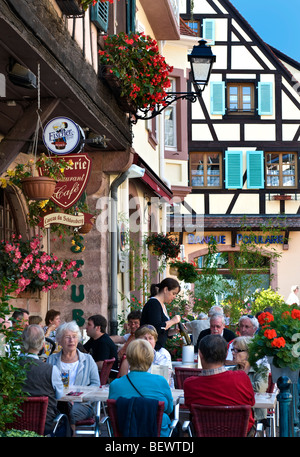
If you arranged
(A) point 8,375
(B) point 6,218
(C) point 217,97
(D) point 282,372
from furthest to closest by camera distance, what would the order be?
(C) point 217,97 < (B) point 6,218 < (D) point 282,372 < (A) point 8,375

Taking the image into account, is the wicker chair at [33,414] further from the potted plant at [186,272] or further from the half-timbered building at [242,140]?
the half-timbered building at [242,140]

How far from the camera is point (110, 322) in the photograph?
433 inches

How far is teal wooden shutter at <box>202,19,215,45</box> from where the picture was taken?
2597 centimetres

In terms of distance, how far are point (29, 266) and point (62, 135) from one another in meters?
1.89

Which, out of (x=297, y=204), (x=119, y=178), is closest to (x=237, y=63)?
(x=297, y=204)

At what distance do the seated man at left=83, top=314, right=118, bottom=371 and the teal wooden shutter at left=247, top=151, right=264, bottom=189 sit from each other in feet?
59.5

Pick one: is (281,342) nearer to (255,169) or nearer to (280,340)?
(280,340)

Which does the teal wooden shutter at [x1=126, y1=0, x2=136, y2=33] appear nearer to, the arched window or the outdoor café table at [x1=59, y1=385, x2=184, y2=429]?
the arched window

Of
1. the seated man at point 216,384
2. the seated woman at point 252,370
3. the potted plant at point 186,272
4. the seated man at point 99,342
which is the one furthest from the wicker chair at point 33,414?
the potted plant at point 186,272

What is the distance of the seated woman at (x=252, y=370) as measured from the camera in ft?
20.7

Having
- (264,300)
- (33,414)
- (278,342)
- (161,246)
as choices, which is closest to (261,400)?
(278,342)

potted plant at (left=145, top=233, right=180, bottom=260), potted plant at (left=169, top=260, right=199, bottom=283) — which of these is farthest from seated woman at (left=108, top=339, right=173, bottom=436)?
potted plant at (left=169, top=260, right=199, bottom=283)

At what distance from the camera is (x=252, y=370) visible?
6.81m

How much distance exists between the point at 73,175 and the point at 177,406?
252 centimetres
